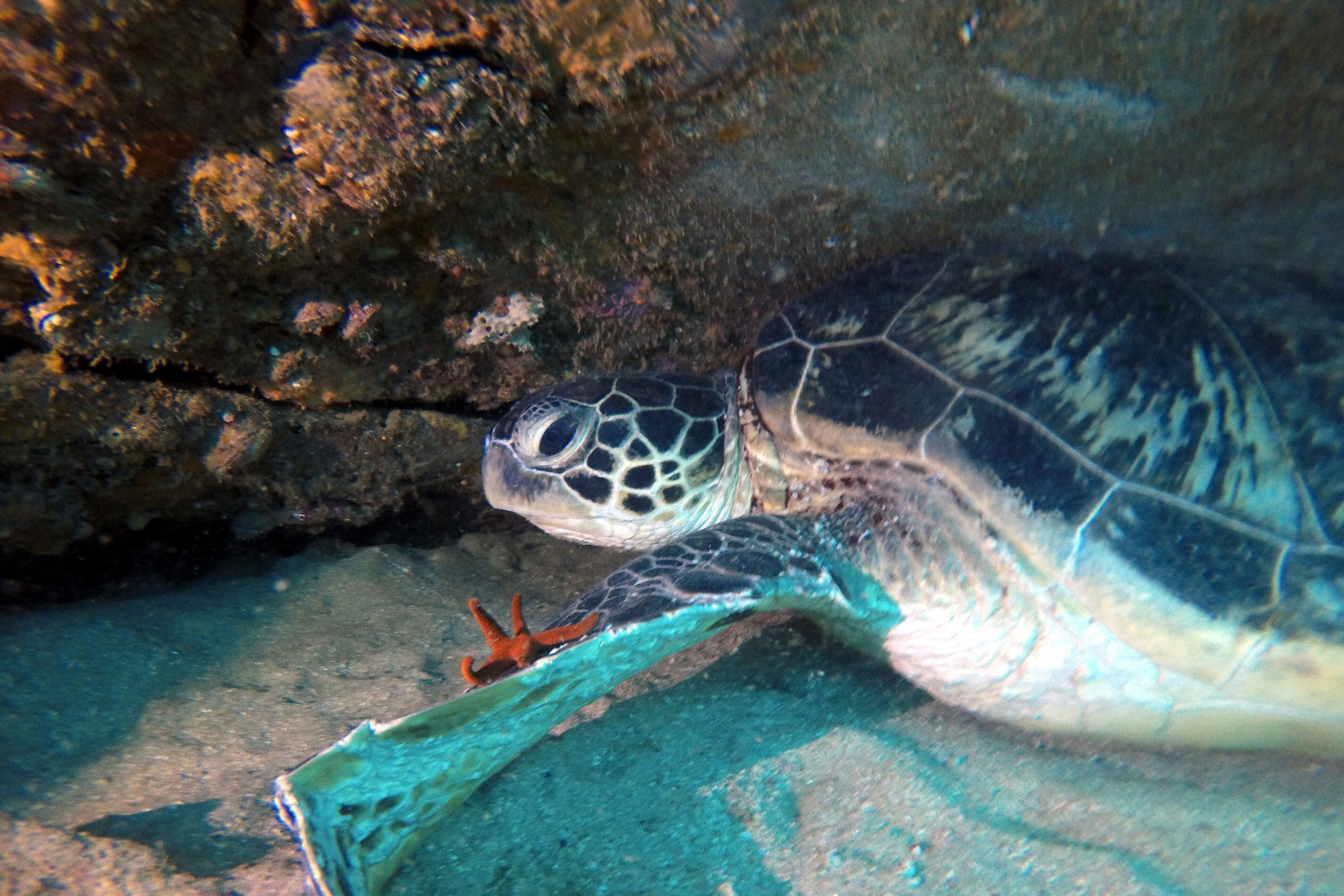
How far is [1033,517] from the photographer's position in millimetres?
1562

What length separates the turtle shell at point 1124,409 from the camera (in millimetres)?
1482

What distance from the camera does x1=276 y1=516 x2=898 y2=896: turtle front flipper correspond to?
995 millimetres

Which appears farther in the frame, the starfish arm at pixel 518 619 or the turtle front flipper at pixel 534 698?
the starfish arm at pixel 518 619

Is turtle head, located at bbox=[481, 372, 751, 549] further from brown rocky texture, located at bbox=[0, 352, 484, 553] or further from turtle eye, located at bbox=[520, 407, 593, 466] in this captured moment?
brown rocky texture, located at bbox=[0, 352, 484, 553]

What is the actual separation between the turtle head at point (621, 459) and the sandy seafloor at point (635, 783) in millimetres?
531

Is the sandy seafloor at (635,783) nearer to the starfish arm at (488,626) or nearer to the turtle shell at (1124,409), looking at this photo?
the starfish arm at (488,626)

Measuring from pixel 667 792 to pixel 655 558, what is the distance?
0.58m

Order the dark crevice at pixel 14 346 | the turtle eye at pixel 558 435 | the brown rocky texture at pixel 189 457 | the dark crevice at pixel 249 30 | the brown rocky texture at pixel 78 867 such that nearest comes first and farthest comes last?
the brown rocky texture at pixel 78 867 < the dark crevice at pixel 249 30 < the dark crevice at pixel 14 346 < the brown rocky texture at pixel 189 457 < the turtle eye at pixel 558 435

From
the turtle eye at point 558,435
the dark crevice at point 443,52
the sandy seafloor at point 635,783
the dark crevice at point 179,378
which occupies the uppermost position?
the dark crevice at point 443,52

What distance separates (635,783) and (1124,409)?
157 cm

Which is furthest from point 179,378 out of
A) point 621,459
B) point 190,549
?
point 621,459

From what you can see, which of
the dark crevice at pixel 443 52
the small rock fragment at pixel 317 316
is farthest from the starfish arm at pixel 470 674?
the dark crevice at pixel 443 52

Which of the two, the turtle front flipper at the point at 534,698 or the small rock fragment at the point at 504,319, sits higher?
the small rock fragment at the point at 504,319

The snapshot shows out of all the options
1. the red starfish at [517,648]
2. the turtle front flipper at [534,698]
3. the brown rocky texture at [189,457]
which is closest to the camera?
the turtle front flipper at [534,698]
